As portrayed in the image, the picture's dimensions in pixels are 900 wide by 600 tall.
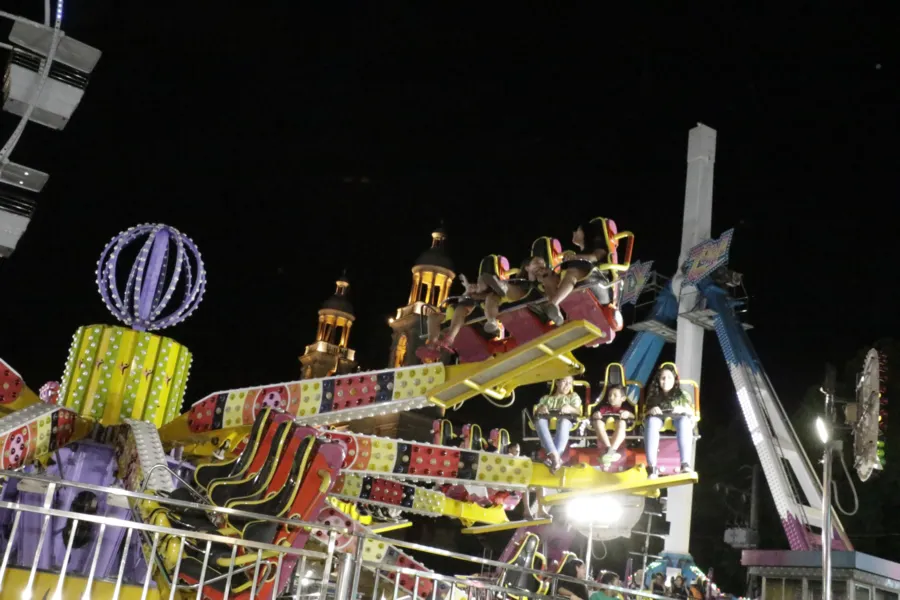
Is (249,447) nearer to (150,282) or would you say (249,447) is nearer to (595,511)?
(150,282)

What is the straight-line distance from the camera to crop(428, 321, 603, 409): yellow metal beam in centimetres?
777

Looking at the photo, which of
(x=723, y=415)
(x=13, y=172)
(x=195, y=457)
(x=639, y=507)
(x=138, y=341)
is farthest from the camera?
(x=723, y=415)

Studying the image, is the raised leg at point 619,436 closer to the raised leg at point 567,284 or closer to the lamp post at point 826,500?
the lamp post at point 826,500

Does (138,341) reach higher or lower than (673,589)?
higher

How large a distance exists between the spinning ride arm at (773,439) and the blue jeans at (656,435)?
1024 cm

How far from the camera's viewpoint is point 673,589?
432 inches

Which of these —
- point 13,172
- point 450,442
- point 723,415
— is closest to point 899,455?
point 723,415

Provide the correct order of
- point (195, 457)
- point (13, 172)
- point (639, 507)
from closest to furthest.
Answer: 1. point (13, 172)
2. point (195, 457)
3. point (639, 507)

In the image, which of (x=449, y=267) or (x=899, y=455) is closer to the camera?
(x=899, y=455)

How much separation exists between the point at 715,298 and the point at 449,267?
1067 inches

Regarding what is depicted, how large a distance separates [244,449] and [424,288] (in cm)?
4104

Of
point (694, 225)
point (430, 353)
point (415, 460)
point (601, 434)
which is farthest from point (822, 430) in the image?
point (694, 225)

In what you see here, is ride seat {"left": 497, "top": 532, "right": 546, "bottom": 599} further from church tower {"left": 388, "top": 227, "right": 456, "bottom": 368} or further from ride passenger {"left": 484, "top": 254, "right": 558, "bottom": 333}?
church tower {"left": 388, "top": 227, "right": 456, "bottom": 368}

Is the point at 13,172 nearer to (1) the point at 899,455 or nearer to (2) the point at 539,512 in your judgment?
(2) the point at 539,512
